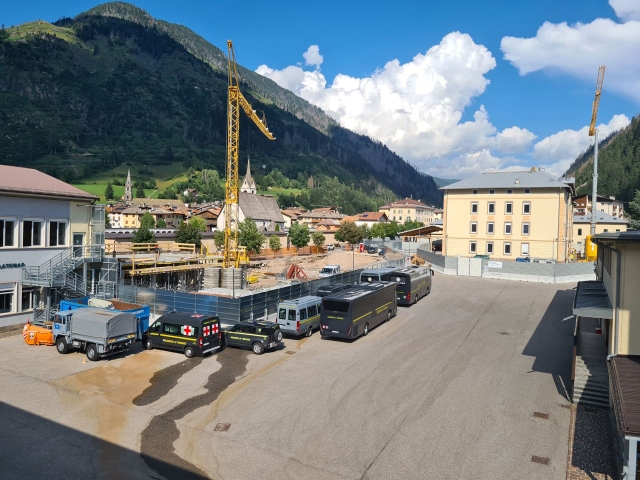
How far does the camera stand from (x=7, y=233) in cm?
2620

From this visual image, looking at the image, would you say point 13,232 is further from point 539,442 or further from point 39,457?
point 539,442

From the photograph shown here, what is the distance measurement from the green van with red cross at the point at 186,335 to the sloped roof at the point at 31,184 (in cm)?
1217

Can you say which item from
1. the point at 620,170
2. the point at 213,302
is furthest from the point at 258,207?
the point at 620,170

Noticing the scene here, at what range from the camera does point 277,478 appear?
11.5 meters

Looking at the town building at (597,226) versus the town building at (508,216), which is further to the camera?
the town building at (597,226)

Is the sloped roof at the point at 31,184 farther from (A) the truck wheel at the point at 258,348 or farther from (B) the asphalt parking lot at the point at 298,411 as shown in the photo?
(A) the truck wheel at the point at 258,348

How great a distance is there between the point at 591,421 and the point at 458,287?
101 feet

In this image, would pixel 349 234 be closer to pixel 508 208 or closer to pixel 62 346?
pixel 508 208

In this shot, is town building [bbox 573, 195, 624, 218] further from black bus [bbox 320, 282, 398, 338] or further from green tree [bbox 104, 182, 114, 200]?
green tree [bbox 104, 182, 114, 200]

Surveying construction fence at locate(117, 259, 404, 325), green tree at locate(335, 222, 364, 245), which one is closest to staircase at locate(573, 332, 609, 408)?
A: construction fence at locate(117, 259, 404, 325)

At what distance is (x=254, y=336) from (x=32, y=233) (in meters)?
16.4

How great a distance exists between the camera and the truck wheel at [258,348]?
22.6m

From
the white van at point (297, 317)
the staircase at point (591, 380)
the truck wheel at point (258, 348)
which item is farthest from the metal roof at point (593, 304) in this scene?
the truck wheel at point (258, 348)

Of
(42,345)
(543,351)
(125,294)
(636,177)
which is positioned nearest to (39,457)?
(42,345)
